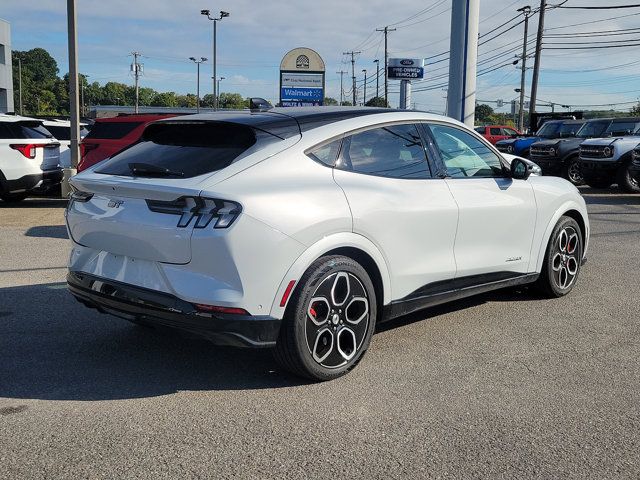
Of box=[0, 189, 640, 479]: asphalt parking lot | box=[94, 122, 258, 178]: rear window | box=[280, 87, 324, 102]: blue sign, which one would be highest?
box=[280, 87, 324, 102]: blue sign

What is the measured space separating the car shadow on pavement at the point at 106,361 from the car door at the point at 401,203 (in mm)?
1083

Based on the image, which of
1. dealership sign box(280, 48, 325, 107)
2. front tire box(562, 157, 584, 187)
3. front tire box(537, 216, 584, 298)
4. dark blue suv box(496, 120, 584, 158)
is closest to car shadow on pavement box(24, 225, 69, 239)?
front tire box(537, 216, 584, 298)

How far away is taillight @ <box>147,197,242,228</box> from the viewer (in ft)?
11.9

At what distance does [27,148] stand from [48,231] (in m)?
3.19

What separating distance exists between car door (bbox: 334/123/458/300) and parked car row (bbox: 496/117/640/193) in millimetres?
12490

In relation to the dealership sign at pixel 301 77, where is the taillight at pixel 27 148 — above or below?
below

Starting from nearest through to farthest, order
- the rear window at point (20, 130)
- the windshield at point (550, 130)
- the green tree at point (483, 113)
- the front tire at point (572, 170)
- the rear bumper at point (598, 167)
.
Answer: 1. the rear window at point (20, 130)
2. the rear bumper at point (598, 167)
3. the front tire at point (572, 170)
4. the windshield at point (550, 130)
5. the green tree at point (483, 113)

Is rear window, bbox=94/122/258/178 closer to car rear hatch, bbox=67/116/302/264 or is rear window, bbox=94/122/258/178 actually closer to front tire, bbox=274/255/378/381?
car rear hatch, bbox=67/116/302/264

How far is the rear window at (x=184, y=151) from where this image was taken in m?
3.97

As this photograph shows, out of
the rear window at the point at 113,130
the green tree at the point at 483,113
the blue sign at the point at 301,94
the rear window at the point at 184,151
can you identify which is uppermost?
the green tree at the point at 483,113

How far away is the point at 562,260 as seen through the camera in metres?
6.27

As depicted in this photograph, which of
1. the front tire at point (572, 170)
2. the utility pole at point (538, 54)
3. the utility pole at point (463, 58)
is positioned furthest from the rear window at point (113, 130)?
the utility pole at point (538, 54)

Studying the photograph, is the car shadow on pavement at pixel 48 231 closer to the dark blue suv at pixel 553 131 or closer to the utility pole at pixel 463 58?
the utility pole at pixel 463 58

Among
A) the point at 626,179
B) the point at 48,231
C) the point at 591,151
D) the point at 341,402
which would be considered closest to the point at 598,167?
the point at 591,151
